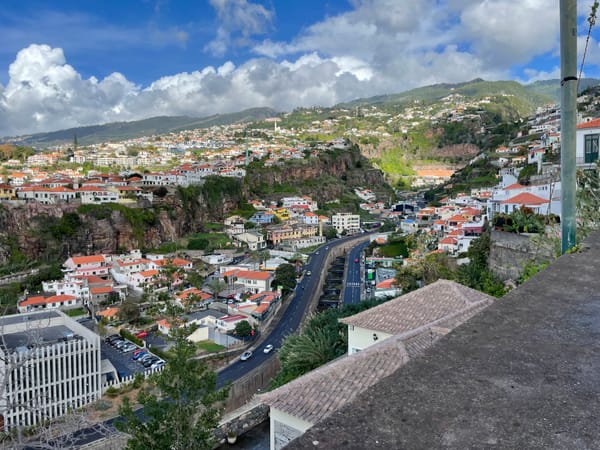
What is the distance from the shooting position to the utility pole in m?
4.50

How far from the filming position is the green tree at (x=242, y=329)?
2864cm

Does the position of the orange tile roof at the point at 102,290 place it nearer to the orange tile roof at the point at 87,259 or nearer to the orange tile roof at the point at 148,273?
the orange tile roof at the point at 148,273

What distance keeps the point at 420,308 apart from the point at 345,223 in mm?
53361

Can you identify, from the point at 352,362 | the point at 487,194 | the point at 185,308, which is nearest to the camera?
the point at 352,362

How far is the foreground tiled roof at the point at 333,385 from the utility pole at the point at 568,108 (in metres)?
3.13

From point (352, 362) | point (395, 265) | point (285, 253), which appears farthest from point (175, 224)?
point (352, 362)

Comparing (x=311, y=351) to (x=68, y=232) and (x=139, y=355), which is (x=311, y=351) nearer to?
(x=139, y=355)

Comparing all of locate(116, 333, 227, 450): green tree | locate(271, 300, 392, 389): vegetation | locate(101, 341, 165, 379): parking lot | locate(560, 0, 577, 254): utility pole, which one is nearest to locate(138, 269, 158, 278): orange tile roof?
locate(101, 341, 165, 379): parking lot

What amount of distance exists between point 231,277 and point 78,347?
17605mm

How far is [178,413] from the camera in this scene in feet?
27.8

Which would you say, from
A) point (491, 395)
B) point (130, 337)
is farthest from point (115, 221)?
point (491, 395)

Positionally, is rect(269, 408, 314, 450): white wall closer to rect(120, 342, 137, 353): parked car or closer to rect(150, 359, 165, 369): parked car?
rect(150, 359, 165, 369): parked car

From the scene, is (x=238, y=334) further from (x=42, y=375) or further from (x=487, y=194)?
(x=487, y=194)

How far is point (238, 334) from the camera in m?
28.7
